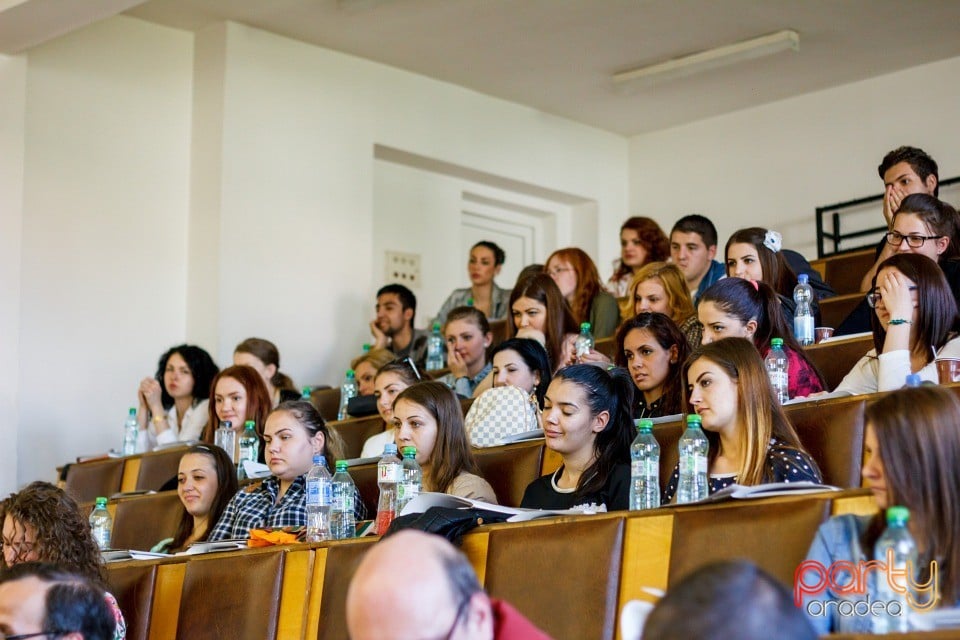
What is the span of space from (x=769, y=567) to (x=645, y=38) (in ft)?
14.6

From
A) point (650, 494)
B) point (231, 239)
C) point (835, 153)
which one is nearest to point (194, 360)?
point (231, 239)

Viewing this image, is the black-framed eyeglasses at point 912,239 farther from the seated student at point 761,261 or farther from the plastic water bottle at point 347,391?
the plastic water bottle at point 347,391

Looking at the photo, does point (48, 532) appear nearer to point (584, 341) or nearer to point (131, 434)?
point (584, 341)

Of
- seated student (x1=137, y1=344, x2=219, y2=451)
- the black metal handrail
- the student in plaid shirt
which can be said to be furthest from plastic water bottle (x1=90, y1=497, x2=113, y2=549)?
the black metal handrail

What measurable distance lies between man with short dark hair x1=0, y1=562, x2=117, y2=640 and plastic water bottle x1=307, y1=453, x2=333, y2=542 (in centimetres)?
98

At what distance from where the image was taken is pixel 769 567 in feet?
6.91

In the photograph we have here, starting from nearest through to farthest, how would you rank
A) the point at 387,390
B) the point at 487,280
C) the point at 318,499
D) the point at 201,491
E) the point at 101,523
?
the point at 318,499 < the point at 201,491 < the point at 101,523 < the point at 387,390 < the point at 487,280

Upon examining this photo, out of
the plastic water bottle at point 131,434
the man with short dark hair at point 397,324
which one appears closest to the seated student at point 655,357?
the man with short dark hair at point 397,324

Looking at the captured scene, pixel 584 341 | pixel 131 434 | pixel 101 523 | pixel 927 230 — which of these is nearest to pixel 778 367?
pixel 927 230

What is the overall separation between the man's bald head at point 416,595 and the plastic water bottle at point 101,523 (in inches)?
104

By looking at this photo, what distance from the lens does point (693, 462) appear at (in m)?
2.71

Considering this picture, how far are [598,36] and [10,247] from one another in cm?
282

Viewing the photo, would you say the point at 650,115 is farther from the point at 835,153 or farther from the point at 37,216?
the point at 37,216

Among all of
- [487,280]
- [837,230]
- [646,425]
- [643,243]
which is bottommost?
[646,425]
